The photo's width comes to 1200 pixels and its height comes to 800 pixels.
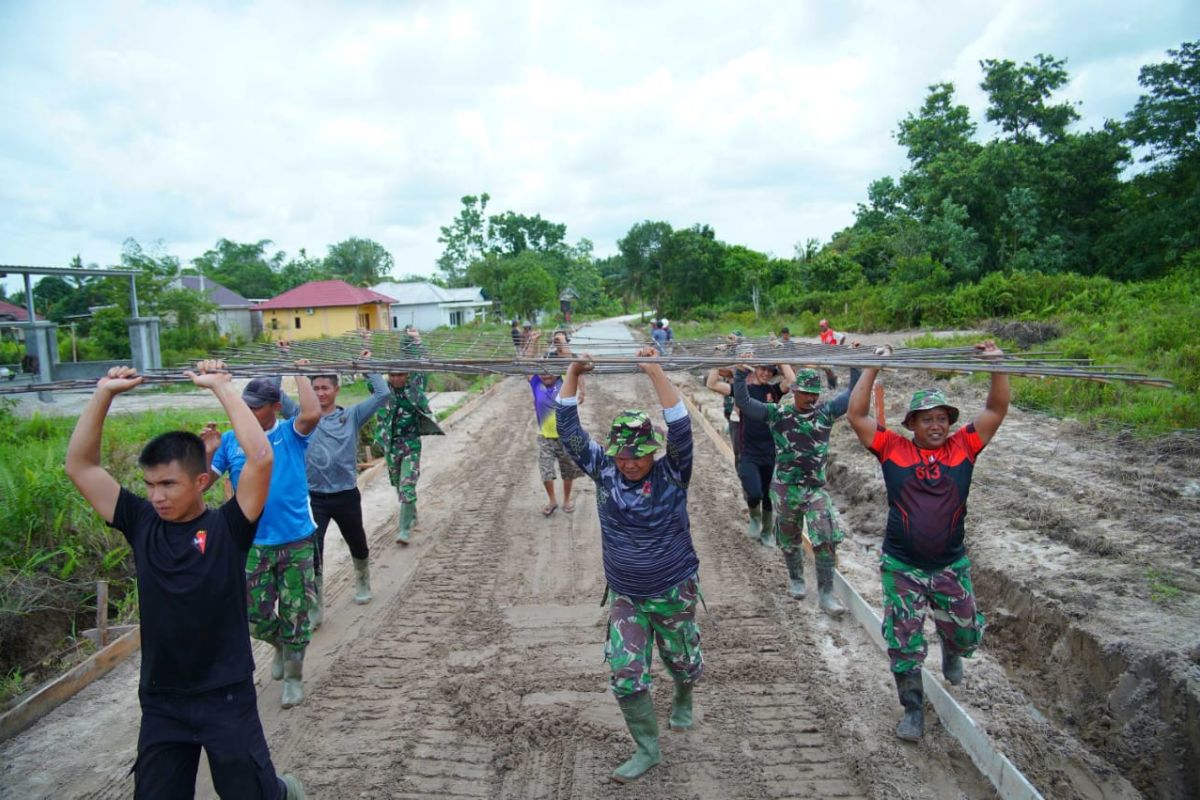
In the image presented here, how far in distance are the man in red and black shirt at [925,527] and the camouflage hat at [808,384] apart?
4.86ft

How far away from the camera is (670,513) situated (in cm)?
378

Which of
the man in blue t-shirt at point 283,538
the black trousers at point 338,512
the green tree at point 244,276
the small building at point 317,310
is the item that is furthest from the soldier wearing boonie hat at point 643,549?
the green tree at point 244,276

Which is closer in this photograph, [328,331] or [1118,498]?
[1118,498]

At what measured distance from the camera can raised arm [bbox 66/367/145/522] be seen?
117 inches

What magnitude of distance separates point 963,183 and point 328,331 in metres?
32.5

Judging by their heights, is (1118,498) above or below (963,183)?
below

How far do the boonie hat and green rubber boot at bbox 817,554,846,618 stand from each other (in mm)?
4146

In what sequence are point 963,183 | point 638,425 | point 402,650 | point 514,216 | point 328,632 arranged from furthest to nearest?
point 514,216 → point 963,183 → point 328,632 → point 402,650 → point 638,425

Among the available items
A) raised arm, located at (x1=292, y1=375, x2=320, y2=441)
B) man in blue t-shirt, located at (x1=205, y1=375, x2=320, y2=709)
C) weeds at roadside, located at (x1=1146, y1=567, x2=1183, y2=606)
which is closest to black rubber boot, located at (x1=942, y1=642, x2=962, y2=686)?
weeds at roadside, located at (x1=1146, y1=567, x2=1183, y2=606)

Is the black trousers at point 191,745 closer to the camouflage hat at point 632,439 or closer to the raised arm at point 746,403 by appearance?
the camouflage hat at point 632,439

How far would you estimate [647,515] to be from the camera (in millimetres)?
3734

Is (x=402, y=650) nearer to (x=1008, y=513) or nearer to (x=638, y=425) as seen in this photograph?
(x=638, y=425)

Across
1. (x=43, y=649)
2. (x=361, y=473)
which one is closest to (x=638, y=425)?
(x=43, y=649)

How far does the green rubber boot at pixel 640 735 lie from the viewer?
370cm
